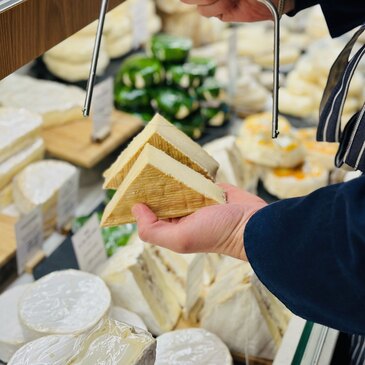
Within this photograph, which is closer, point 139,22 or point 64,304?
point 64,304

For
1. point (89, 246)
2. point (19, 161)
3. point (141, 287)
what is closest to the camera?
point (141, 287)

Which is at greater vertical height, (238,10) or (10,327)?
(238,10)

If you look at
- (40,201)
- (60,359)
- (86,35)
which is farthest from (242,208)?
(86,35)

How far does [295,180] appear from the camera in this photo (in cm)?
240

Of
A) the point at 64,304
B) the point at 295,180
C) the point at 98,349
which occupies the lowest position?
the point at 295,180

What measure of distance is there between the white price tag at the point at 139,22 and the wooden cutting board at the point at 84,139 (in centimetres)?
75

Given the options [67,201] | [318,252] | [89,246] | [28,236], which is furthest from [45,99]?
[318,252]

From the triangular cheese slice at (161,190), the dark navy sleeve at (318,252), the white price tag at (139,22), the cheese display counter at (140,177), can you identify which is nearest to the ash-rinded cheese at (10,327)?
the cheese display counter at (140,177)

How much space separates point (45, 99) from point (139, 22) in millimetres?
929

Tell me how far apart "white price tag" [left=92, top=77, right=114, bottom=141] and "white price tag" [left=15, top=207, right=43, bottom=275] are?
59 cm

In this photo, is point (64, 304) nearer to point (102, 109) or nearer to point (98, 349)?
point (98, 349)

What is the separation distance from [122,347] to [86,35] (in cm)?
212

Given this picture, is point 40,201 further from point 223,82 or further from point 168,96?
point 223,82

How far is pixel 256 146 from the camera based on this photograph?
2.46m
